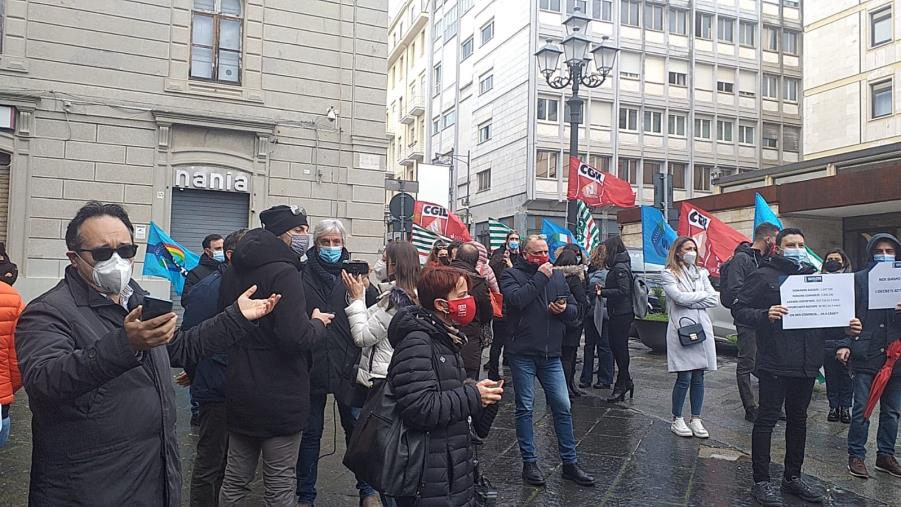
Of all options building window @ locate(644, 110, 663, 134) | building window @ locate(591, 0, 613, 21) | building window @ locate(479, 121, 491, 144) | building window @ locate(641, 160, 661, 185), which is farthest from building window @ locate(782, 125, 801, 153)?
building window @ locate(479, 121, 491, 144)

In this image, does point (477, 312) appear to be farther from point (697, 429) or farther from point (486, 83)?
point (486, 83)

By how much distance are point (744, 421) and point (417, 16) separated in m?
54.8

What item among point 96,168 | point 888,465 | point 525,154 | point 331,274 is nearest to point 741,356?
point 888,465

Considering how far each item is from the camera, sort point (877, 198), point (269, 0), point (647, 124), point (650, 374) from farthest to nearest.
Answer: point (647, 124) < point (877, 198) < point (269, 0) < point (650, 374)

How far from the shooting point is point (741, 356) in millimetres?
7539

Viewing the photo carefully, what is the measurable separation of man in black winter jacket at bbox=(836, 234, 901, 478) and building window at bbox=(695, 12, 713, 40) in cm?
4188

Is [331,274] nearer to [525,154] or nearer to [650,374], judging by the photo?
[650,374]

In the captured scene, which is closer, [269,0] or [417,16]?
[269,0]

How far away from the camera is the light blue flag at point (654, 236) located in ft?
33.9

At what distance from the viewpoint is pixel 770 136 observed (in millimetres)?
45312

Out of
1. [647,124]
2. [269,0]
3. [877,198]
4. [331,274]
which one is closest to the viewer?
[331,274]

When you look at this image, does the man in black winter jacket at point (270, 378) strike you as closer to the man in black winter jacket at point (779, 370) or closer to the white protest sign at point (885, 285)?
the man in black winter jacket at point (779, 370)

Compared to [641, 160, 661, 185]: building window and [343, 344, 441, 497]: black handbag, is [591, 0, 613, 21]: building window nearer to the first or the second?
[641, 160, 661, 185]: building window

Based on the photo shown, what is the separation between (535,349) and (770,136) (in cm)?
4589
